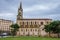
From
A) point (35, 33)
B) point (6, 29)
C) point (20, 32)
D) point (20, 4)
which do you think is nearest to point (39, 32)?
point (35, 33)

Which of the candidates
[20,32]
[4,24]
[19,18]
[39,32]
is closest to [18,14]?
[19,18]

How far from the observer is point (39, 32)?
3541 inches

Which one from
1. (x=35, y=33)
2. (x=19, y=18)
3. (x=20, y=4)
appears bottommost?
(x=35, y=33)

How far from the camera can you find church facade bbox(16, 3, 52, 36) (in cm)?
9425

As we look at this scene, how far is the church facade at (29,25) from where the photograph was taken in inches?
3711

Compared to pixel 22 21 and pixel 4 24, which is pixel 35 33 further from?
pixel 4 24

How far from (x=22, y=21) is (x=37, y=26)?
8.97 m

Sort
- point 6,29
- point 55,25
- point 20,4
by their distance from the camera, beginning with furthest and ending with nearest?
point 6,29
point 20,4
point 55,25

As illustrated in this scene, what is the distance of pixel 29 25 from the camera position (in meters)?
101

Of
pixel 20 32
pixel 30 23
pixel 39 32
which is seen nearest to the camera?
pixel 39 32

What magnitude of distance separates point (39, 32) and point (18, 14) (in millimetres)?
19337

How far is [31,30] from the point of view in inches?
3760

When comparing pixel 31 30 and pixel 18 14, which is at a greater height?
pixel 18 14

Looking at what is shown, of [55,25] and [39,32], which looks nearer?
[55,25]
